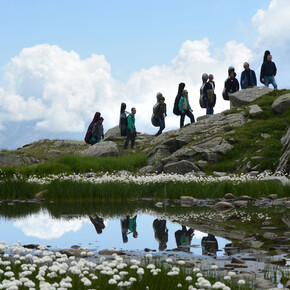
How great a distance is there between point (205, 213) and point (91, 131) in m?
24.3

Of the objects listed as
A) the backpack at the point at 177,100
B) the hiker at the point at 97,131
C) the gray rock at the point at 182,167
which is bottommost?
the gray rock at the point at 182,167

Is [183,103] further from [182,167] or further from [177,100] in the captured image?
[182,167]

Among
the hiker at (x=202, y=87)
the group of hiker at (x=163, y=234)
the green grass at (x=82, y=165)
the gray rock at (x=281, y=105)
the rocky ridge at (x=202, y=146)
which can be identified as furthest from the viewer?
the hiker at (x=202, y=87)

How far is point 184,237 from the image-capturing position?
34.6 feet

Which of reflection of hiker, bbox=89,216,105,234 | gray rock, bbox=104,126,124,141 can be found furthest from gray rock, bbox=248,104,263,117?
reflection of hiker, bbox=89,216,105,234

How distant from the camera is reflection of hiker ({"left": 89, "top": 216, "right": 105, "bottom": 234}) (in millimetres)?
11915

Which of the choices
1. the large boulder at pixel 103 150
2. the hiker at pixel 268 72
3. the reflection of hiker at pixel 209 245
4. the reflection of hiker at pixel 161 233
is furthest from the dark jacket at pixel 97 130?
the reflection of hiker at pixel 209 245

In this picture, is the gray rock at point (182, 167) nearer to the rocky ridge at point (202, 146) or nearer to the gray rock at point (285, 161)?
the rocky ridge at point (202, 146)

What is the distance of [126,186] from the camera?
18.5 m

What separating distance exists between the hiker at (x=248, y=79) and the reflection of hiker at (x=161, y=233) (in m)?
27.3

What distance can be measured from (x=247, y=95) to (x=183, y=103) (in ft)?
18.0

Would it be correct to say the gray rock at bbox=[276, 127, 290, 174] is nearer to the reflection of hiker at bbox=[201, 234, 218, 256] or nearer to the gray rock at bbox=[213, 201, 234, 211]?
the gray rock at bbox=[213, 201, 234, 211]

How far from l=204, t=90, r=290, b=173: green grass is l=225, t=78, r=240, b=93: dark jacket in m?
6.31

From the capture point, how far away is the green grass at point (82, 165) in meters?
27.5
